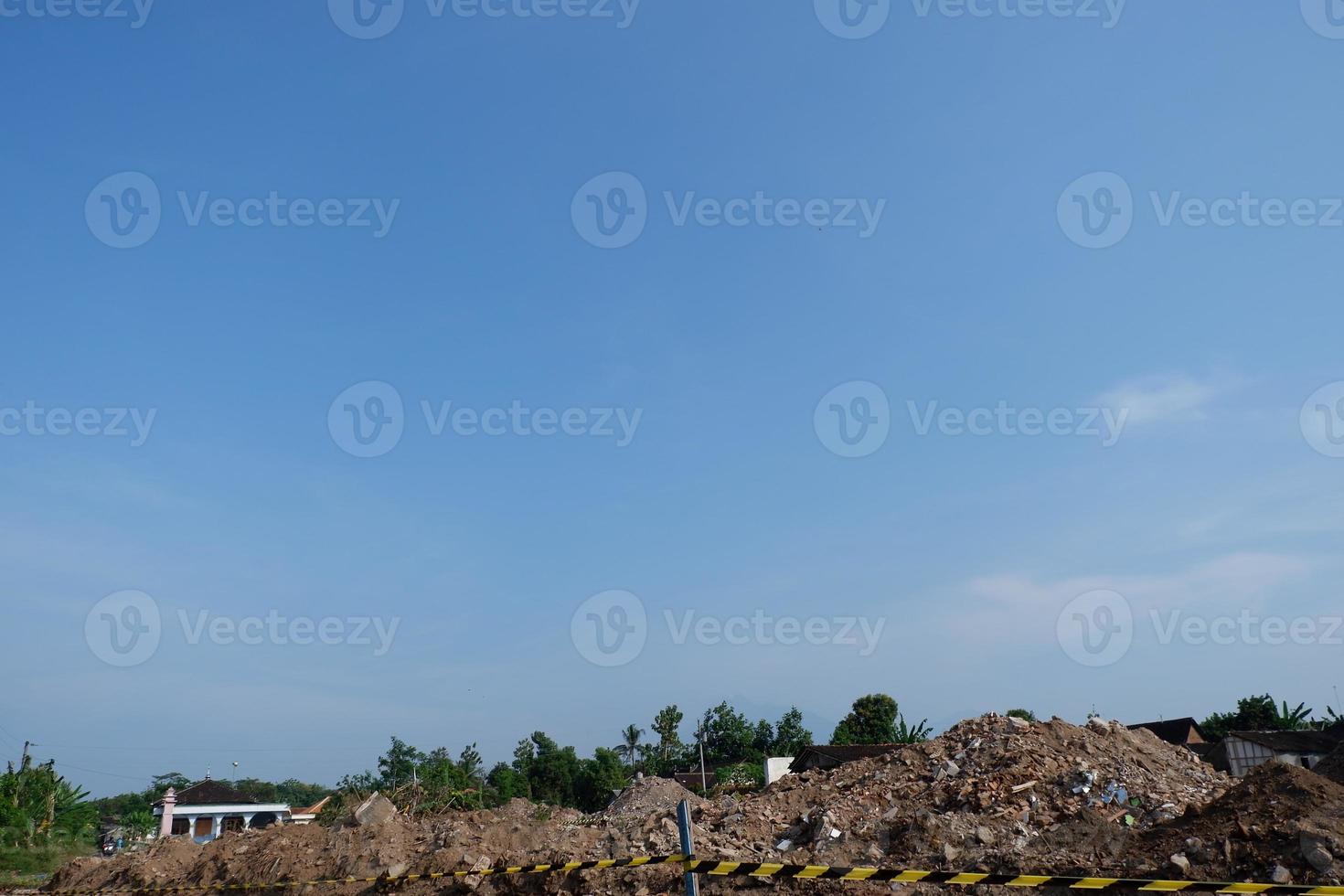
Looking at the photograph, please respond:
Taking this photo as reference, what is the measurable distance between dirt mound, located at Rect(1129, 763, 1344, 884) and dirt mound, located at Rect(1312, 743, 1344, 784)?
8.41 meters

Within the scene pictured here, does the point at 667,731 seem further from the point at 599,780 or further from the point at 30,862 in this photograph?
the point at 30,862

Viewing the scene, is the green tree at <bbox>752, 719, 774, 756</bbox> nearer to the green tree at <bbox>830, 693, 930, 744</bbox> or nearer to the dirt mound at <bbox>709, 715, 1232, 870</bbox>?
the green tree at <bbox>830, 693, 930, 744</bbox>

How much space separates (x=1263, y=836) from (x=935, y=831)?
479cm

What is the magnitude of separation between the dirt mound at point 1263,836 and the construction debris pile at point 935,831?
2cm

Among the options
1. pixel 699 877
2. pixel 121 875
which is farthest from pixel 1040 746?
pixel 121 875

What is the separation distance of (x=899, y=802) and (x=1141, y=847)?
5075 mm

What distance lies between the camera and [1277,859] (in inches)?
423

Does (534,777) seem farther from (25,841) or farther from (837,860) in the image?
(837,860)

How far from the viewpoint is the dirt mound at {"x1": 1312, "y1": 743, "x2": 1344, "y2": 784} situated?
752 inches

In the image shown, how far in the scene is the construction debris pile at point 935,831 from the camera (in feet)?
38.2

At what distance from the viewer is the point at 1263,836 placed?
36.6ft

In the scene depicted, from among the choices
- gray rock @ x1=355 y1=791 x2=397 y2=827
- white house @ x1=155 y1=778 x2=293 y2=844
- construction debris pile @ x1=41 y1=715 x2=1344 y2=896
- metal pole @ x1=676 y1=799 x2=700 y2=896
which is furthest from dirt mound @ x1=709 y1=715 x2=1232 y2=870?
white house @ x1=155 y1=778 x2=293 y2=844

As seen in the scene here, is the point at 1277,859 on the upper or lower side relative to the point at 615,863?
lower

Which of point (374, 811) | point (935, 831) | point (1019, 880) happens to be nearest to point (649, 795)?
point (374, 811)
